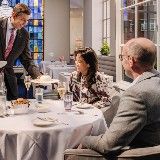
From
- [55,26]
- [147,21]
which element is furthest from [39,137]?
[55,26]

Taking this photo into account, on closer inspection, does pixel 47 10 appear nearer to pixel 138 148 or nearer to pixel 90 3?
pixel 90 3

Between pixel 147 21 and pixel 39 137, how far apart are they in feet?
10.8

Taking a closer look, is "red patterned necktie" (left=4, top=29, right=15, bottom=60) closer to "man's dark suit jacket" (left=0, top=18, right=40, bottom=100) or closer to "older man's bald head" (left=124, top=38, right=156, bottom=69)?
"man's dark suit jacket" (left=0, top=18, right=40, bottom=100)

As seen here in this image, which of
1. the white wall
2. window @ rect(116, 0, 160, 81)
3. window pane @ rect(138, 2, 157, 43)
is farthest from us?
the white wall

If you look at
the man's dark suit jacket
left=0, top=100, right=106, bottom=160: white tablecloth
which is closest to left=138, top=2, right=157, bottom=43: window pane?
the man's dark suit jacket

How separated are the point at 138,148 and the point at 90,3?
6.78 m

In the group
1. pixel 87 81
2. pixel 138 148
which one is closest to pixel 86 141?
pixel 138 148

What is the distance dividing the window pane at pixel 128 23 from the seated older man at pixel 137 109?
335 cm

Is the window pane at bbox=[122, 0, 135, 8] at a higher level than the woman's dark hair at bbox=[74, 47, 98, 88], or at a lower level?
higher

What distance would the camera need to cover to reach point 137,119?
1742 millimetres

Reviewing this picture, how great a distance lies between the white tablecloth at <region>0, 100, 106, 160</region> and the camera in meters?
2.17

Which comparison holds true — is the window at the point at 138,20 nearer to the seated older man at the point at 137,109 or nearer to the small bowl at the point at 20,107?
the small bowl at the point at 20,107

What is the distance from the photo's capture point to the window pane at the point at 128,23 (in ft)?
17.1

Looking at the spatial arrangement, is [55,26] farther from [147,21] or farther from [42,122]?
[42,122]
